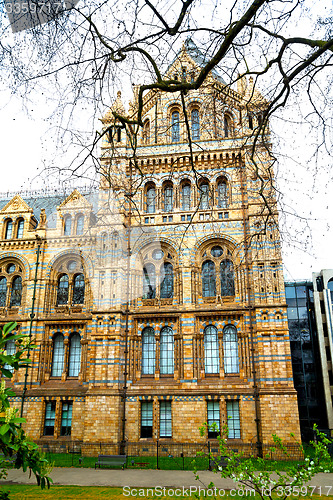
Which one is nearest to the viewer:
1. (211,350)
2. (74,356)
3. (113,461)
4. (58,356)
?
(113,461)

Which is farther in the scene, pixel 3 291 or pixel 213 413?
pixel 3 291

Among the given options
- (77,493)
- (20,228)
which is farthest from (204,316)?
(20,228)

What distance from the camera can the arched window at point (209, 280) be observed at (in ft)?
84.9

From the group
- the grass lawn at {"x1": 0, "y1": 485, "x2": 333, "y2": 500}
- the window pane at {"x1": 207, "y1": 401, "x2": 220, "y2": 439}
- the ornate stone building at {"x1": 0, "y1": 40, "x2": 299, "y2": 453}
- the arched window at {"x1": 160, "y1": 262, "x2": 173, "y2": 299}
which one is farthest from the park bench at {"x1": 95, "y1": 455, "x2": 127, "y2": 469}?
the arched window at {"x1": 160, "y1": 262, "x2": 173, "y2": 299}

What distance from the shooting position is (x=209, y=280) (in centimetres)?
2608

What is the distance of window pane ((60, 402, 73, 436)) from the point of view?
25.4 meters

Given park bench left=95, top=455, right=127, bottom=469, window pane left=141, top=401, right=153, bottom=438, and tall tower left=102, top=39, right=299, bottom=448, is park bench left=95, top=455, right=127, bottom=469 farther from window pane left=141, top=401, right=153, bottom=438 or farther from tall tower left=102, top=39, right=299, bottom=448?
window pane left=141, top=401, right=153, bottom=438

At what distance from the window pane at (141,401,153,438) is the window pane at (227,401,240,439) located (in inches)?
174

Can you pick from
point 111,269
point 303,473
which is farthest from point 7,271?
point 303,473

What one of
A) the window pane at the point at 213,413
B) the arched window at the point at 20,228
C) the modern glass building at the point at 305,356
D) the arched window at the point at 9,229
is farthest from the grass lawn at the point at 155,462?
the modern glass building at the point at 305,356

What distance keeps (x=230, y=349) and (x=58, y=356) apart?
11.3 metres

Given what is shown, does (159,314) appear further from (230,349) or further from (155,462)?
(155,462)

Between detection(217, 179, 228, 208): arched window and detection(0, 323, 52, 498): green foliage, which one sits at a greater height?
detection(217, 179, 228, 208): arched window

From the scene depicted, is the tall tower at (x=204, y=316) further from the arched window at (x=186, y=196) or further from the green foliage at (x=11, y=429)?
the green foliage at (x=11, y=429)
